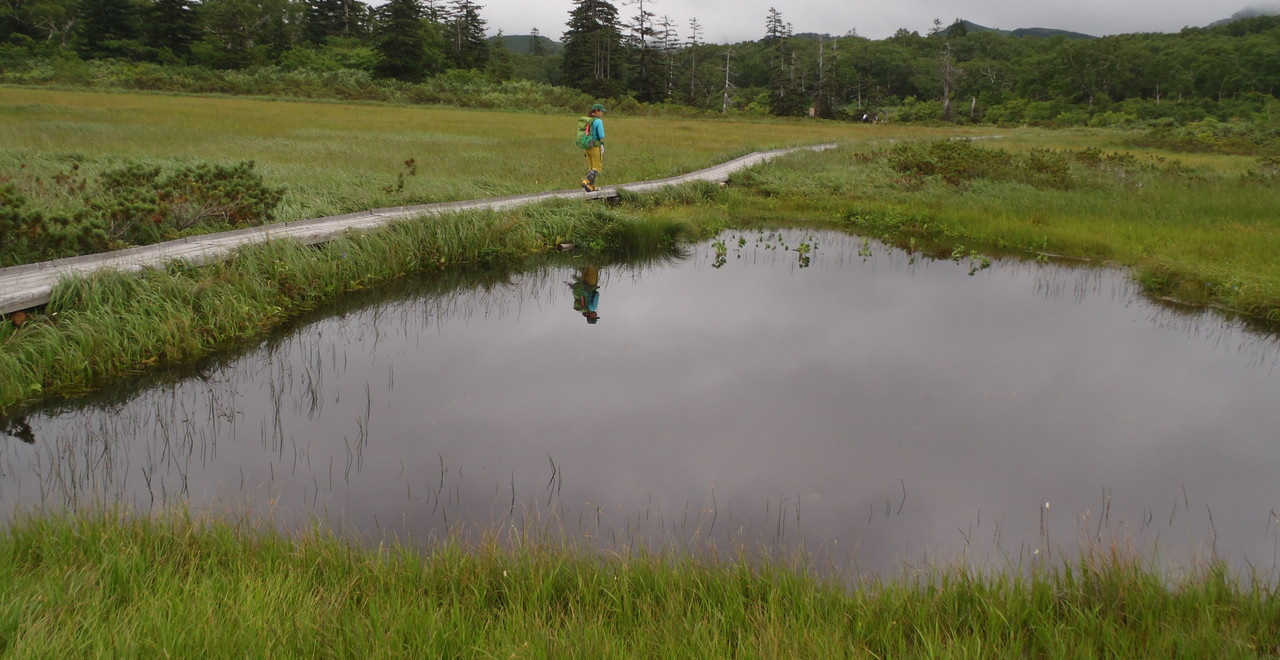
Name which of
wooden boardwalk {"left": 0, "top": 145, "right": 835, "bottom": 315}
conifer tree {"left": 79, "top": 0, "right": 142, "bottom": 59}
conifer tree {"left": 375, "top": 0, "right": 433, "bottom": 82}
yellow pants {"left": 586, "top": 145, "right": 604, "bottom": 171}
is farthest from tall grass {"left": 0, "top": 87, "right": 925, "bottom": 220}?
conifer tree {"left": 375, "top": 0, "right": 433, "bottom": 82}

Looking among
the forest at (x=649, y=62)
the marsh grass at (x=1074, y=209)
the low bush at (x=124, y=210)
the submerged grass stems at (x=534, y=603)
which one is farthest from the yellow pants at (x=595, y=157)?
the forest at (x=649, y=62)

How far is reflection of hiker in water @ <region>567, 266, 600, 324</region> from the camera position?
30.1ft

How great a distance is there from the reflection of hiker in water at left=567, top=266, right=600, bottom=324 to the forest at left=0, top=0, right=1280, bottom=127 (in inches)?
1302

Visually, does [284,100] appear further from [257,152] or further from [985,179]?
[985,179]

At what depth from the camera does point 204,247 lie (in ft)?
28.2

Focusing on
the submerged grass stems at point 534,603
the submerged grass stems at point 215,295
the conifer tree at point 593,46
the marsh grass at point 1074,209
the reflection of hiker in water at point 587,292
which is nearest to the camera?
the submerged grass stems at point 534,603

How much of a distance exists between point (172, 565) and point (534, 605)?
1620 millimetres

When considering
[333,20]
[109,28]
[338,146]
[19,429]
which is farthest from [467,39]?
[19,429]

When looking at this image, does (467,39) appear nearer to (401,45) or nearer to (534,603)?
(401,45)

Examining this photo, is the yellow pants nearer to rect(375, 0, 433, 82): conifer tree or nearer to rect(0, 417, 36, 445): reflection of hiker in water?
rect(0, 417, 36, 445): reflection of hiker in water

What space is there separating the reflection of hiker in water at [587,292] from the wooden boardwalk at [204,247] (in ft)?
7.19

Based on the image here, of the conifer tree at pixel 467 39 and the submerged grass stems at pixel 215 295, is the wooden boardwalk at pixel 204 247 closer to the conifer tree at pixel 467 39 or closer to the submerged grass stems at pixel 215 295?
the submerged grass stems at pixel 215 295

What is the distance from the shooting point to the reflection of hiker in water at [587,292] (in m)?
9.19

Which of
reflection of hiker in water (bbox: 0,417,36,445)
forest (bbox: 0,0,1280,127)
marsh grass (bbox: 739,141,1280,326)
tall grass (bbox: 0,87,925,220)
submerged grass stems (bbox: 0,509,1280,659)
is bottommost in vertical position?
reflection of hiker in water (bbox: 0,417,36,445)
